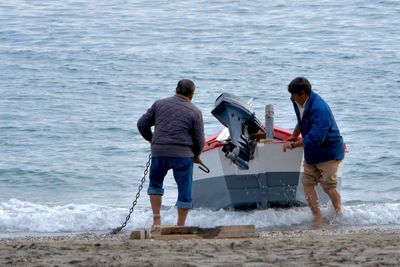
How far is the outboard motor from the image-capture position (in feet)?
38.3

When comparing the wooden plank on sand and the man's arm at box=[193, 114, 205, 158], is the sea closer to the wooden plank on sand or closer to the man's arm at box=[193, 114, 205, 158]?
the man's arm at box=[193, 114, 205, 158]

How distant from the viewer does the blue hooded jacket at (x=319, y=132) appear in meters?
10.9

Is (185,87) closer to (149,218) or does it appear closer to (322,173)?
(322,173)

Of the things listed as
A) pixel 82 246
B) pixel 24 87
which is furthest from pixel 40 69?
pixel 82 246

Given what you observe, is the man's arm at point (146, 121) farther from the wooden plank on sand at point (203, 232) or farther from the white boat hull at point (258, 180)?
the white boat hull at point (258, 180)

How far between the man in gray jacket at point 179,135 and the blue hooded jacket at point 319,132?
4.22 ft

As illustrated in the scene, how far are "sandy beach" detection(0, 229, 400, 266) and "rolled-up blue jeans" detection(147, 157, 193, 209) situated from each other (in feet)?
4.09

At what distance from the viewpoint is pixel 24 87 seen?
25.6 meters

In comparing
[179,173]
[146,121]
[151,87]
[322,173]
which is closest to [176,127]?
[146,121]

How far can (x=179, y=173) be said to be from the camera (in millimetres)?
10281

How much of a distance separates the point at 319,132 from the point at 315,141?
10 centimetres

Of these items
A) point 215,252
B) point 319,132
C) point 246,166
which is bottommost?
point 246,166

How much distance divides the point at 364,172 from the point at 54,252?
378 inches

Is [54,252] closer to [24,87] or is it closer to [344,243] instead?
[344,243]
